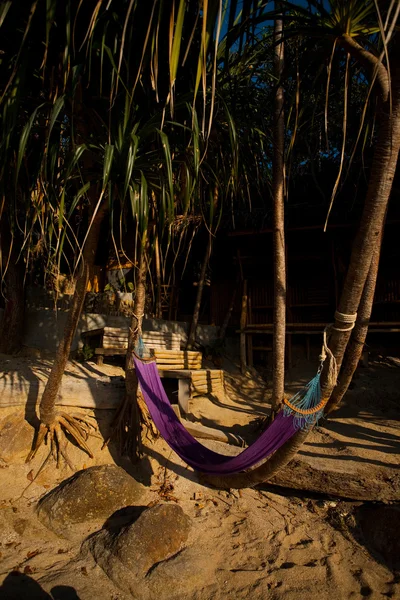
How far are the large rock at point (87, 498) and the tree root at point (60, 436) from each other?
0.31 m

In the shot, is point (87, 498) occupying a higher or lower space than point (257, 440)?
lower

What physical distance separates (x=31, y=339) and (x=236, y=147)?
432 cm

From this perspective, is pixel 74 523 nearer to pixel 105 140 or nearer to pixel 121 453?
pixel 121 453

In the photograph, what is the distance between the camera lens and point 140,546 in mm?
2689

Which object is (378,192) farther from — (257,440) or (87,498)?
(87,498)

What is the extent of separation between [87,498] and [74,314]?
4.89 ft

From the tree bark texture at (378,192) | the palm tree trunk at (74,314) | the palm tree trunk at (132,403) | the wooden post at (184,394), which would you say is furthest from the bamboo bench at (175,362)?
the tree bark texture at (378,192)

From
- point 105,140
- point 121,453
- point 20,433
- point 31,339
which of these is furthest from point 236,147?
point 31,339

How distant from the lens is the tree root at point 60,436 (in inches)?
141

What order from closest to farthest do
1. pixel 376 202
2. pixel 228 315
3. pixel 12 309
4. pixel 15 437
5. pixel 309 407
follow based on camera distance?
pixel 376 202 < pixel 309 407 < pixel 15 437 < pixel 12 309 < pixel 228 315

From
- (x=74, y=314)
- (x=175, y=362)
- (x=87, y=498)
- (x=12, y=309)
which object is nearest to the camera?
(x=87, y=498)

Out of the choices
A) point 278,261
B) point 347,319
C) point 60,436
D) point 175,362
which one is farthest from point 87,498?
point 278,261

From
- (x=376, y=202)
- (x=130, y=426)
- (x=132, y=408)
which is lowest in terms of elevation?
(x=130, y=426)

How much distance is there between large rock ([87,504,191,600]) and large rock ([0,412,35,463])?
3.84ft
